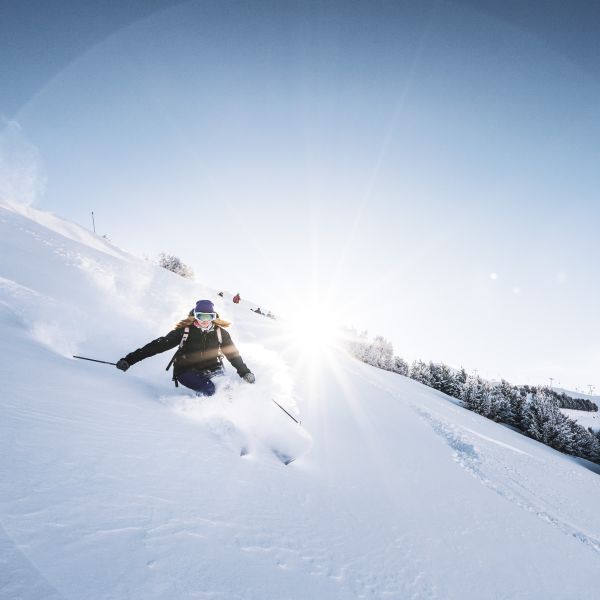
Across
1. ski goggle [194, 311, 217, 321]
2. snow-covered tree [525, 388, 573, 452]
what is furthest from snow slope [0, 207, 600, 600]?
snow-covered tree [525, 388, 573, 452]

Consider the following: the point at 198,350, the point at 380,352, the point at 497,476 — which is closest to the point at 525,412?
the point at 497,476

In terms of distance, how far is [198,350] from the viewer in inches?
232

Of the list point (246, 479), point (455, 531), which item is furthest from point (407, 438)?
point (246, 479)

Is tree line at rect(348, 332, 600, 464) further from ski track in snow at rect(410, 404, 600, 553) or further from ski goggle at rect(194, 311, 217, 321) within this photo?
ski goggle at rect(194, 311, 217, 321)

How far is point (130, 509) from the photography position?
7.39 feet

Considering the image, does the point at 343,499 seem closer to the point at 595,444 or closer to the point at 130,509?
the point at 130,509

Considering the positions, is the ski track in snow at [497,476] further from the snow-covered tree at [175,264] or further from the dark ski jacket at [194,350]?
the snow-covered tree at [175,264]

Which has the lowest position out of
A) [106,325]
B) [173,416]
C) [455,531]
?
[455,531]

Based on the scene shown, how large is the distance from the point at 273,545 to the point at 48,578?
1.73m

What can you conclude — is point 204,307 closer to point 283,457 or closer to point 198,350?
point 198,350

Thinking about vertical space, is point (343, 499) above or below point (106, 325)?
below

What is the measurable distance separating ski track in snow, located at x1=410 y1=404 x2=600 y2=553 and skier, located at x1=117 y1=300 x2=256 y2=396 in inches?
244

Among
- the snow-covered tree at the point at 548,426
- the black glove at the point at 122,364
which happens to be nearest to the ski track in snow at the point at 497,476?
the black glove at the point at 122,364

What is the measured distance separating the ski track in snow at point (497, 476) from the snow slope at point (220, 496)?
63 mm
